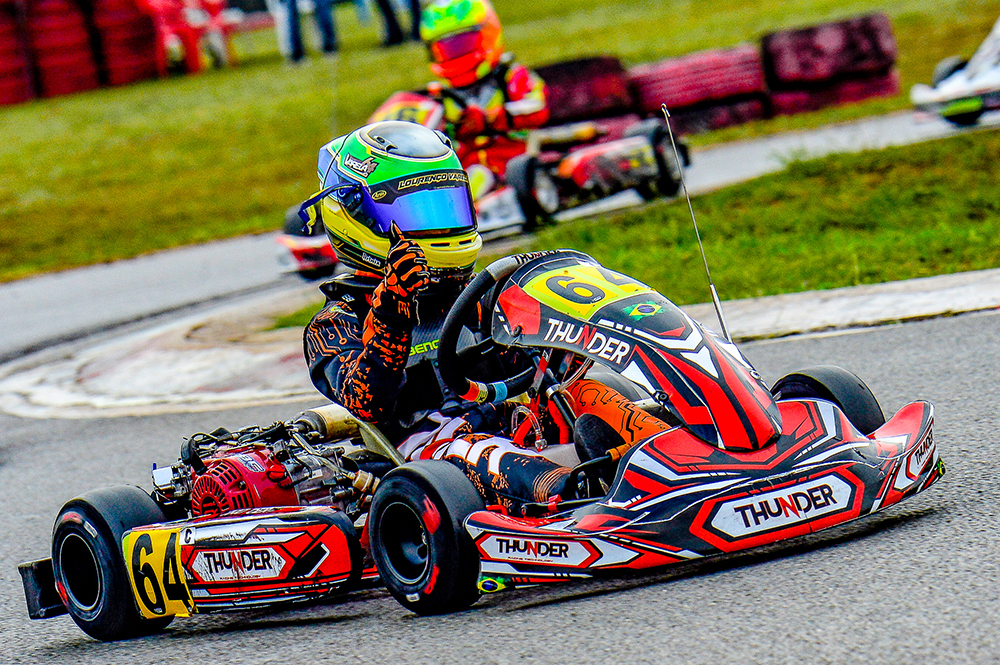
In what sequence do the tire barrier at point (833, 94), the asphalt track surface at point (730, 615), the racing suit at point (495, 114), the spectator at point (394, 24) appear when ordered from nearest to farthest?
the asphalt track surface at point (730, 615)
the racing suit at point (495, 114)
the tire barrier at point (833, 94)
the spectator at point (394, 24)

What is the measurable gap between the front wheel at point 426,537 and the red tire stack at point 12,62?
17553 mm

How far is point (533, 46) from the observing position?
749 inches

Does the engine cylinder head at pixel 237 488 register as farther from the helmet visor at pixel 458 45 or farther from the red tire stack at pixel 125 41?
the red tire stack at pixel 125 41

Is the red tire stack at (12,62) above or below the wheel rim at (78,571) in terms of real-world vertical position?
above

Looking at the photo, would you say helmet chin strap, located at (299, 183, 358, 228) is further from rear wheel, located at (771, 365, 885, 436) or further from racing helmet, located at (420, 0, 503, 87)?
racing helmet, located at (420, 0, 503, 87)

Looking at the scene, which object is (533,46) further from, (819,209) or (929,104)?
(819,209)

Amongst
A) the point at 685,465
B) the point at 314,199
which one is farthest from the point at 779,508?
the point at 314,199

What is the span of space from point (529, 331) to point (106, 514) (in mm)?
1293

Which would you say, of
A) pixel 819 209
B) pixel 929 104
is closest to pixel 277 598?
pixel 819 209

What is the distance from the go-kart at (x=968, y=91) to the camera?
10.0 meters

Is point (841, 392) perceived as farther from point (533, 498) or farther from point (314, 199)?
point (314, 199)

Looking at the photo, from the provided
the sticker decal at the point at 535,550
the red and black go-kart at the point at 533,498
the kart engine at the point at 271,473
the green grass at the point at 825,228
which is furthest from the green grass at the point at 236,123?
the sticker decal at the point at 535,550

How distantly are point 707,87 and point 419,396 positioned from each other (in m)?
10.4

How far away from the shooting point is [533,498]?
124 inches
